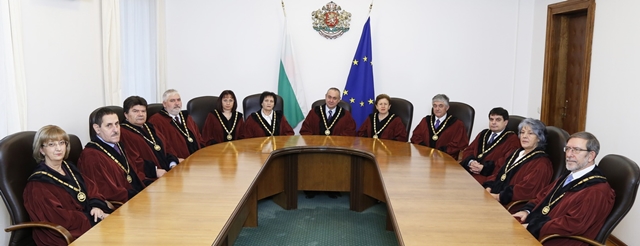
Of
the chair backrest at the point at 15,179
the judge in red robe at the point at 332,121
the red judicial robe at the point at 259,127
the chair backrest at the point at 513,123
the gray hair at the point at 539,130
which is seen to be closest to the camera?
the chair backrest at the point at 15,179

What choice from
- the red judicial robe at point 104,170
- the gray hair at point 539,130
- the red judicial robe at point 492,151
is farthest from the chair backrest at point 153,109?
the gray hair at point 539,130

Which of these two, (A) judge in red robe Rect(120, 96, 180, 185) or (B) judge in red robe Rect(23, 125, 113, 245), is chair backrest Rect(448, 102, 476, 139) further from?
(B) judge in red robe Rect(23, 125, 113, 245)

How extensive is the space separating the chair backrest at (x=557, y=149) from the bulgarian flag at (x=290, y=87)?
340 centimetres

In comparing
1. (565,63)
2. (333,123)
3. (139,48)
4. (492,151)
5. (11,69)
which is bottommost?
(492,151)

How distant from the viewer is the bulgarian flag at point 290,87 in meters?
6.18

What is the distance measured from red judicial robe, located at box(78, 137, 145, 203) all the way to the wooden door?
13.2 ft

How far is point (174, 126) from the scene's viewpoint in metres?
4.68

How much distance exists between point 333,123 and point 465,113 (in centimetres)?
138

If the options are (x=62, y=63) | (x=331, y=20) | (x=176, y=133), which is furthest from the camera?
(x=331, y=20)

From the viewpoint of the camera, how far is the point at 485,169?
4.10m

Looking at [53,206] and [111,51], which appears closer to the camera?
[53,206]

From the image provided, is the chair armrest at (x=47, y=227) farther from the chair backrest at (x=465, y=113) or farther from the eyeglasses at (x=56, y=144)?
the chair backrest at (x=465, y=113)

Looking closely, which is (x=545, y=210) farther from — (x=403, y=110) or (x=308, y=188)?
(x=403, y=110)

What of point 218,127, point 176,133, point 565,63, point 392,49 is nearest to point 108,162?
point 176,133
